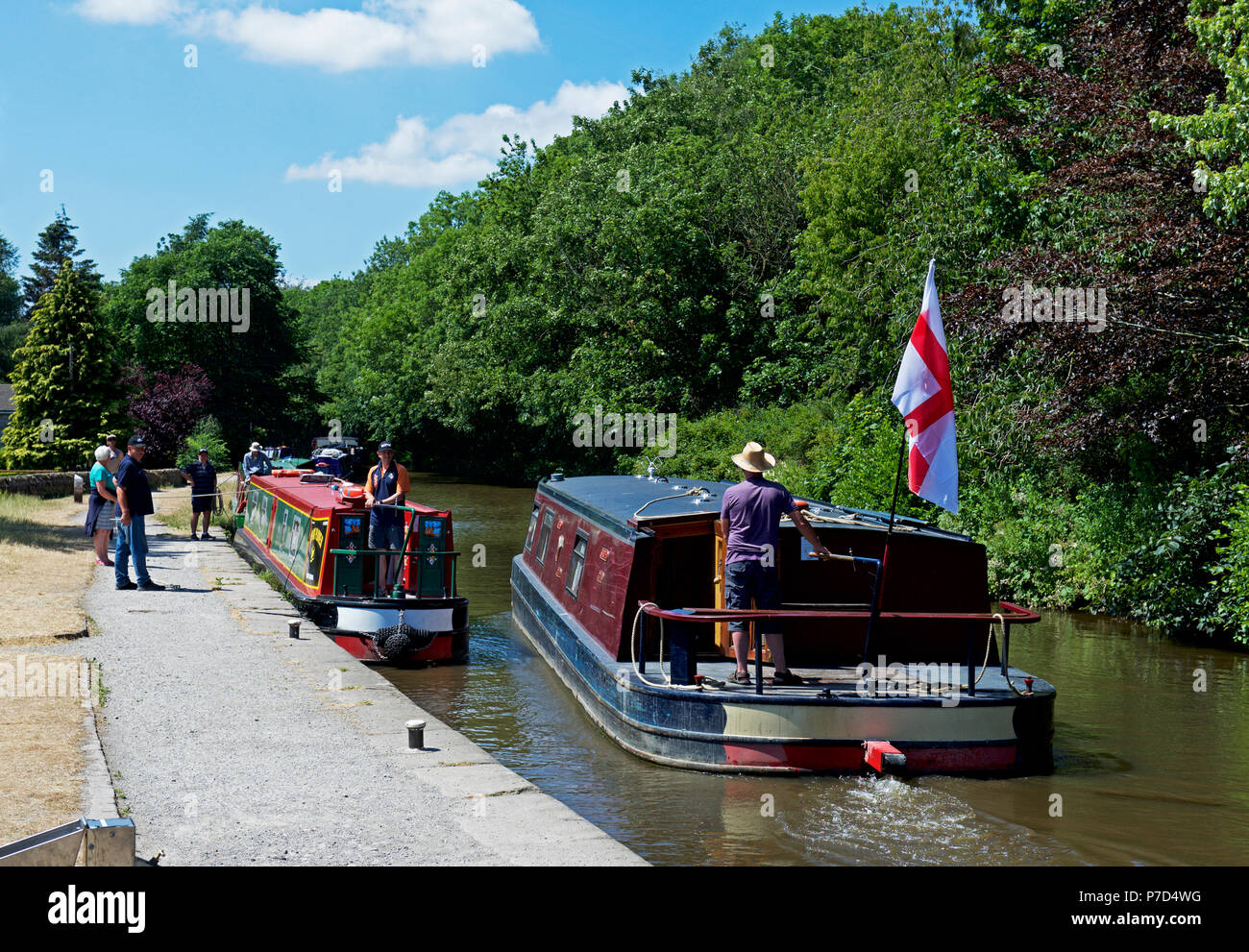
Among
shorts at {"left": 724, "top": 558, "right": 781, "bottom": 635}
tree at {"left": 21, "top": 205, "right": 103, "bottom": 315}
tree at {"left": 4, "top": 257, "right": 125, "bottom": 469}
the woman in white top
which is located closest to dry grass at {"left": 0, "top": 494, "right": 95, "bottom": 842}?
the woman in white top

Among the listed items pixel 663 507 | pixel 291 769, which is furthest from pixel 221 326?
pixel 291 769

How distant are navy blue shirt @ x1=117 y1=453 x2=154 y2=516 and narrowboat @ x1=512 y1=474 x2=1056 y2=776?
5422 millimetres

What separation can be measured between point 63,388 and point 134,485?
25.5m

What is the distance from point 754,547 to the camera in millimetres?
9094

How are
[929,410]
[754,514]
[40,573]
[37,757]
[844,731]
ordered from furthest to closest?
1. [40,573]
2. [754,514]
3. [844,731]
4. [929,410]
5. [37,757]

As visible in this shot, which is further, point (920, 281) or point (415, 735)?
point (920, 281)

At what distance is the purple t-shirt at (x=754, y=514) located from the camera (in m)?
9.02

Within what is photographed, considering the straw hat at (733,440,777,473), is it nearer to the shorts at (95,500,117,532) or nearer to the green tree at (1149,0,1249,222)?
the green tree at (1149,0,1249,222)

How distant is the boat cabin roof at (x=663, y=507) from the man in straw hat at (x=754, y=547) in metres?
0.66

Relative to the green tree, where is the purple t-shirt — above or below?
below

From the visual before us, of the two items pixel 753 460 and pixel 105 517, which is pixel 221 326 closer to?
pixel 105 517

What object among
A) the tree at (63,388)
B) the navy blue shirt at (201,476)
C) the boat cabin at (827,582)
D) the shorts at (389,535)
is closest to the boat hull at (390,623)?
the shorts at (389,535)

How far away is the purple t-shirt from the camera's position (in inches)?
355

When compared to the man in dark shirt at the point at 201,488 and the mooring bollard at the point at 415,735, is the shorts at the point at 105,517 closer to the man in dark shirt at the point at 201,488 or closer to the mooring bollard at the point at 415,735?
the man in dark shirt at the point at 201,488
